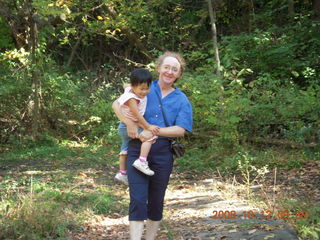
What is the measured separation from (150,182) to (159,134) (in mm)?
468

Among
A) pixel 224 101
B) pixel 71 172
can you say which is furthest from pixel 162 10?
pixel 71 172

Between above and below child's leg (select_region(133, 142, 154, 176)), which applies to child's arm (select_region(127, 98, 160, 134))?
above

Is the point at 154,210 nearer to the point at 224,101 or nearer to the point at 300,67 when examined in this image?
the point at 224,101

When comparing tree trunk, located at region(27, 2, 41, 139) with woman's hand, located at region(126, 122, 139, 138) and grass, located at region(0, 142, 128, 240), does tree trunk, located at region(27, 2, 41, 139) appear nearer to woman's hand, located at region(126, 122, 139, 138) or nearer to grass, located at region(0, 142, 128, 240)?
grass, located at region(0, 142, 128, 240)

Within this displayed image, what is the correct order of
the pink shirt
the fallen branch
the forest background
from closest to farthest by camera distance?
1. the pink shirt
2. the fallen branch
3. the forest background

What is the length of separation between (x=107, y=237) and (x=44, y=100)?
361 inches

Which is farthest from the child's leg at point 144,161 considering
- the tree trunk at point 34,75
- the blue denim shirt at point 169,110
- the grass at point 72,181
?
the tree trunk at point 34,75

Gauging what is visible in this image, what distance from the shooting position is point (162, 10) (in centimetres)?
1603

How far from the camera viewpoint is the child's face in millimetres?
3928

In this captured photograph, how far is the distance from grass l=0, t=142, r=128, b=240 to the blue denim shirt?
1.98 m

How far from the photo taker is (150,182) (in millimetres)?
4105

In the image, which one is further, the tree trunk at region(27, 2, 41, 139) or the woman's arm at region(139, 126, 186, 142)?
the tree trunk at region(27, 2, 41, 139)

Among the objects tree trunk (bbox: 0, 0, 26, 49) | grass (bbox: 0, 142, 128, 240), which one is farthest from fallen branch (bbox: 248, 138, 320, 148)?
tree trunk (bbox: 0, 0, 26, 49)
